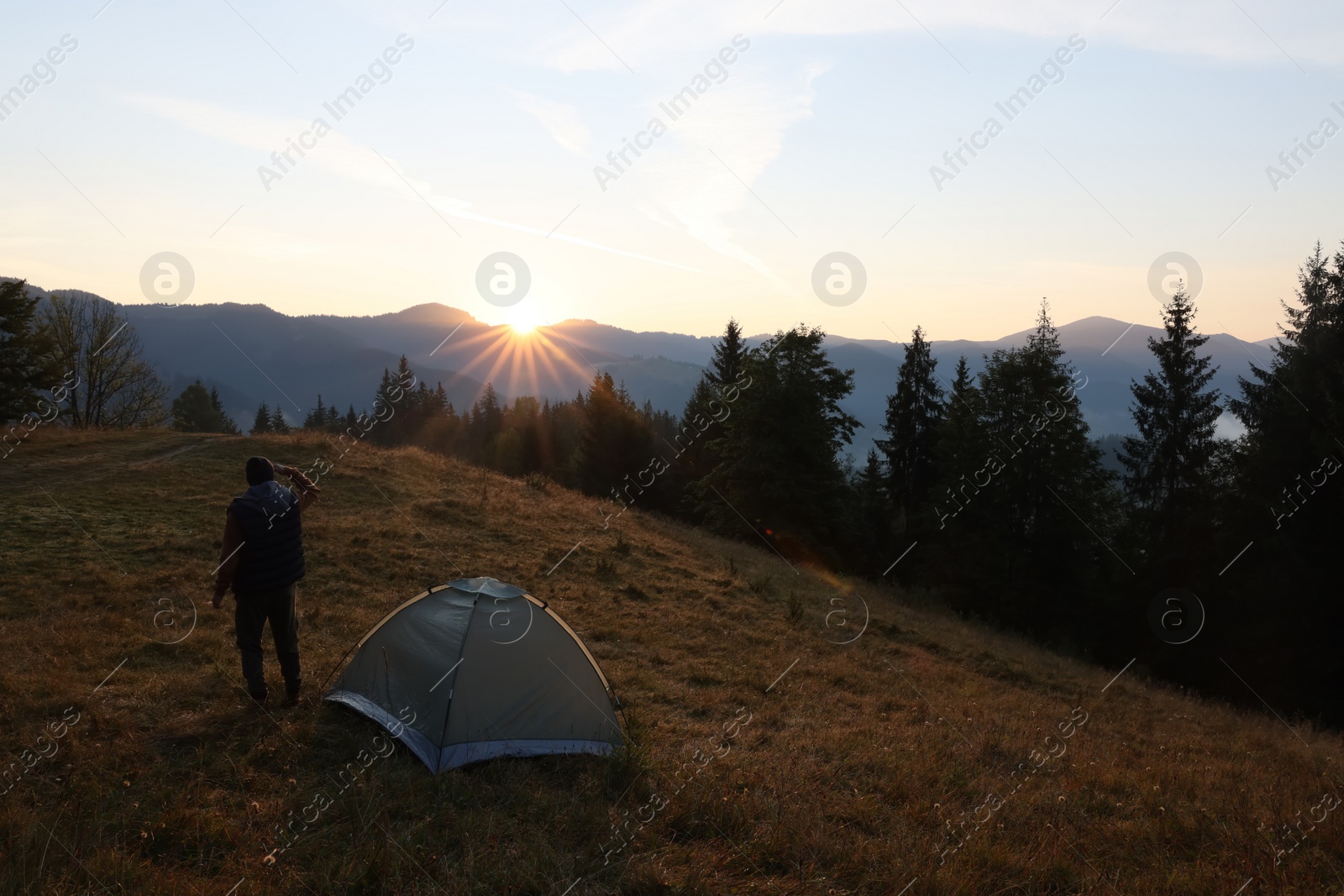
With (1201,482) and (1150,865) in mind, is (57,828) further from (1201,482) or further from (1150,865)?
(1201,482)

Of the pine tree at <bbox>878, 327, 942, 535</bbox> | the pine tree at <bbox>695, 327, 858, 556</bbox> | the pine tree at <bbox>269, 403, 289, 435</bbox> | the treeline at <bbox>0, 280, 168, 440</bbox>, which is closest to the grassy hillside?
the pine tree at <bbox>269, 403, 289, 435</bbox>

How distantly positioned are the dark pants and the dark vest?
122mm

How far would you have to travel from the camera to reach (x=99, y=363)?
46.8 m

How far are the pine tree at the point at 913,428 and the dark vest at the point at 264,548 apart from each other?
43.4 meters

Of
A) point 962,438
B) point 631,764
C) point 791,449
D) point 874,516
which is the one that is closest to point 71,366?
point 791,449

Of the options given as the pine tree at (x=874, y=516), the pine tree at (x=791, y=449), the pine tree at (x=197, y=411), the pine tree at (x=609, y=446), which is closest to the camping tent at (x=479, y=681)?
the pine tree at (x=791, y=449)

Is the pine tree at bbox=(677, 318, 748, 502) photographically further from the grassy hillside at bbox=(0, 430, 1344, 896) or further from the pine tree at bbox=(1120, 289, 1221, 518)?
the grassy hillside at bbox=(0, 430, 1344, 896)

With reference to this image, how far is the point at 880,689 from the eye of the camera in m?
12.5

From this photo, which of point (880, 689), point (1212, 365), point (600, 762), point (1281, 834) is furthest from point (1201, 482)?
point (600, 762)

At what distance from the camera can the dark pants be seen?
793 cm

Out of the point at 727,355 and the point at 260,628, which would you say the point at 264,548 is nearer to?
the point at 260,628

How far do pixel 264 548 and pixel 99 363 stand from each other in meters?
51.0

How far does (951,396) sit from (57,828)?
43.3m

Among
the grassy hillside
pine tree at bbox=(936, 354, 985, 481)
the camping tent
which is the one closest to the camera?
the grassy hillside
